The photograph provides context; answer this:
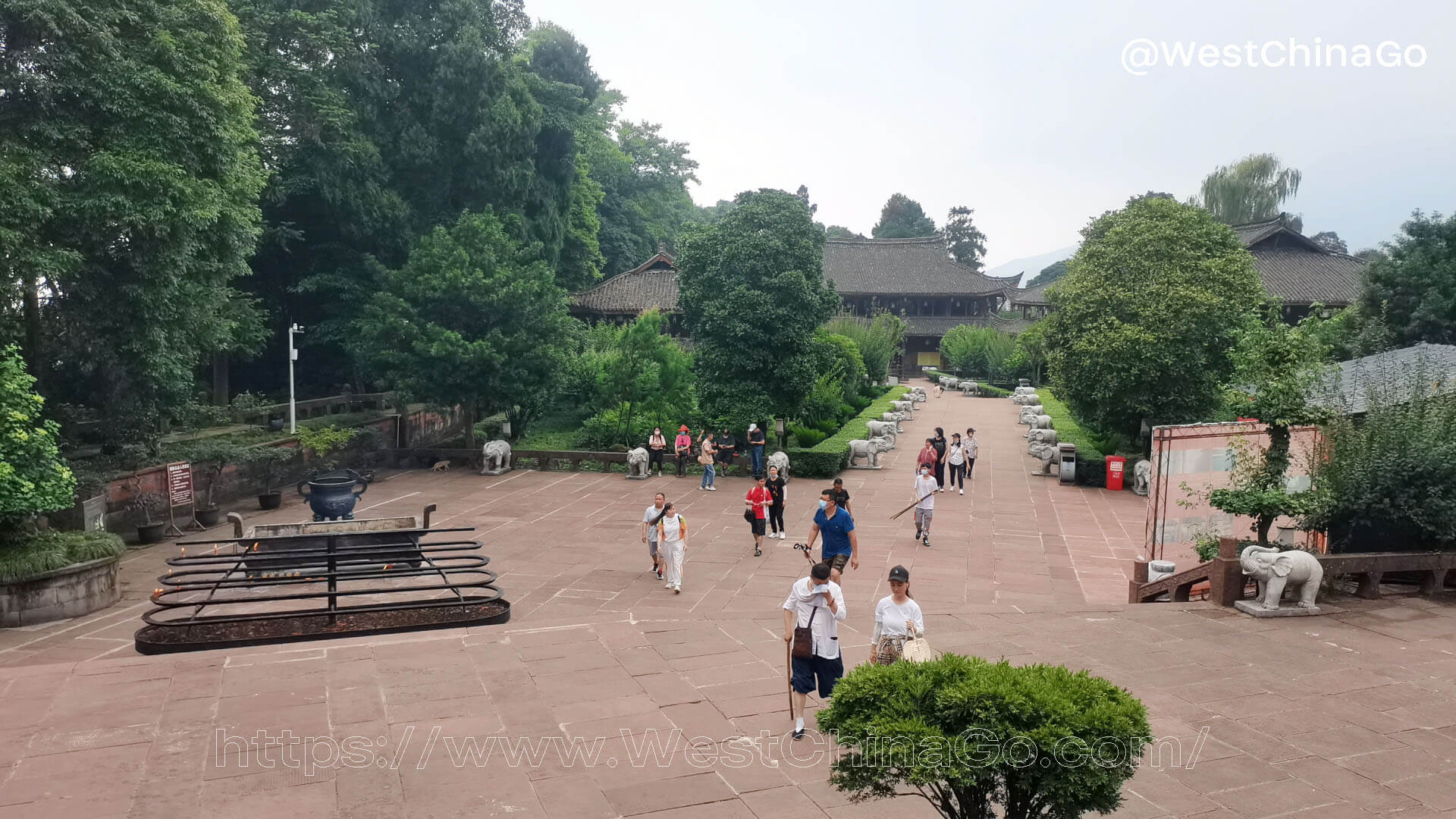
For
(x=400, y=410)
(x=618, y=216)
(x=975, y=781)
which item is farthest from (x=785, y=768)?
(x=618, y=216)

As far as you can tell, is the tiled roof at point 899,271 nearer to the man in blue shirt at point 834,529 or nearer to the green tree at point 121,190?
the green tree at point 121,190

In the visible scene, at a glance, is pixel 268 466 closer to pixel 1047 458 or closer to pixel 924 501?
pixel 924 501

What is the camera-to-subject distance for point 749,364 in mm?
20203

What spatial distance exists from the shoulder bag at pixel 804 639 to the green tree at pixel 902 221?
73.3 m

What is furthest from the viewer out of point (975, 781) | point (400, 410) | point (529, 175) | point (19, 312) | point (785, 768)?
point (529, 175)

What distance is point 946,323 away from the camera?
52.5 metres

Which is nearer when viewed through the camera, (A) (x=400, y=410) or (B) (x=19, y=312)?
(B) (x=19, y=312)

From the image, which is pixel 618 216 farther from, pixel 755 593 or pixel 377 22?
pixel 755 593

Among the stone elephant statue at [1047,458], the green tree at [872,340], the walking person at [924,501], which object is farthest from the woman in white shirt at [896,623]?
the green tree at [872,340]

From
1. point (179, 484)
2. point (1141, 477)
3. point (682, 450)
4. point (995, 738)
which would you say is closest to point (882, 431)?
point (682, 450)

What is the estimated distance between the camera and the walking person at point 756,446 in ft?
63.8

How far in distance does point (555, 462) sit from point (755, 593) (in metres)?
11.6

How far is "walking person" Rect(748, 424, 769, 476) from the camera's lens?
1945 cm

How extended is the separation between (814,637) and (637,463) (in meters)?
14.2
